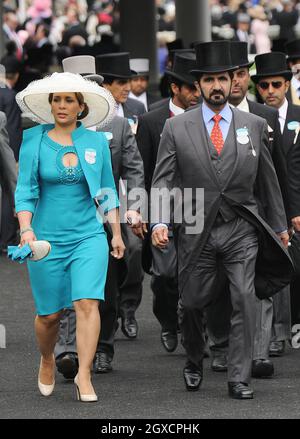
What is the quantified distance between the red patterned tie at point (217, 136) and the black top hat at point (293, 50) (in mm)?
4129

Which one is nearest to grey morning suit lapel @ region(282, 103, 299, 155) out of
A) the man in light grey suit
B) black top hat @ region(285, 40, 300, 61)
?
the man in light grey suit

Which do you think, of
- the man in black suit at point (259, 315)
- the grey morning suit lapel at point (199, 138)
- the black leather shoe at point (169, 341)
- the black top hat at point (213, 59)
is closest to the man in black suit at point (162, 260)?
the black leather shoe at point (169, 341)

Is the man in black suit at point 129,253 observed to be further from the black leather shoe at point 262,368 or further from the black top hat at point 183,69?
the black leather shoe at point 262,368

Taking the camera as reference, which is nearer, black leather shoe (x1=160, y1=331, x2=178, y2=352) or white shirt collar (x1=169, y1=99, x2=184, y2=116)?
black leather shoe (x1=160, y1=331, x2=178, y2=352)

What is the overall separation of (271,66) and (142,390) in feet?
10.4

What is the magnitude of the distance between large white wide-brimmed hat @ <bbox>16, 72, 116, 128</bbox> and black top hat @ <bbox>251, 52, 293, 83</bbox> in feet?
7.62

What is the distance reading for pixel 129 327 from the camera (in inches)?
474

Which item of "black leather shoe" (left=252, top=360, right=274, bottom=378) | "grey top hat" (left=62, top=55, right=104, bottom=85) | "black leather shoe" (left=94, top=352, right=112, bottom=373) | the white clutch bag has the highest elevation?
"grey top hat" (left=62, top=55, right=104, bottom=85)

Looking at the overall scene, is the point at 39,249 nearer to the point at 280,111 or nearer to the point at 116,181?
the point at 116,181

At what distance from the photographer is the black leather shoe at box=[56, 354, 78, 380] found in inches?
395

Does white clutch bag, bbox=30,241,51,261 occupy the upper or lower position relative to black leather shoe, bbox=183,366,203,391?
upper

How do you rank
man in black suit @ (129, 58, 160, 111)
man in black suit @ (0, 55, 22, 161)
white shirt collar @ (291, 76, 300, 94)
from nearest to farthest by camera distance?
white shirt collar @ (291, 76, 300, 94), man in black suit @ (129, 58, 160, 111), man in black suit @ (0, 55, 22, 161)

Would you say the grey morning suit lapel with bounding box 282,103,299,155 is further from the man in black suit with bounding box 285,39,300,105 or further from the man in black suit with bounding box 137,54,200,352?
the man in black suit with bounding box 285,39,300,105

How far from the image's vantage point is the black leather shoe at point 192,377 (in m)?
9.58
